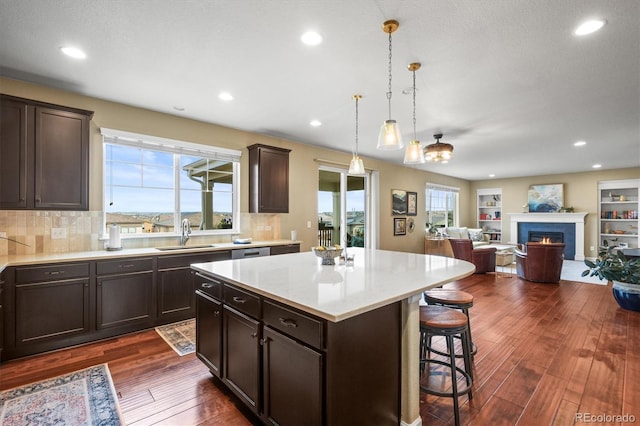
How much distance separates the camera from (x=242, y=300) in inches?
74.1

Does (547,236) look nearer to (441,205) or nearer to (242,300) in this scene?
(441,205)

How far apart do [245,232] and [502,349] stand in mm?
3657

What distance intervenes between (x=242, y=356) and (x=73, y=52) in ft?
9.27

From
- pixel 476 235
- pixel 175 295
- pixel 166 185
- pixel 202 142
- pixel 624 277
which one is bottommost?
pixel 175 295

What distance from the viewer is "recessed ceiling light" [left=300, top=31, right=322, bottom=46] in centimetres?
221

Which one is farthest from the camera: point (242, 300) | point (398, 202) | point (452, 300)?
point (398, 202)

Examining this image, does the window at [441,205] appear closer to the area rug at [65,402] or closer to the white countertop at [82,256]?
the white countertop at [82,256]

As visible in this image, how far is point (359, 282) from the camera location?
1.82m

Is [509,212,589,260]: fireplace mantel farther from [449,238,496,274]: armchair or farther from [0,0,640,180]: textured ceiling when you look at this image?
[0,0,640,180]: textured ceiling

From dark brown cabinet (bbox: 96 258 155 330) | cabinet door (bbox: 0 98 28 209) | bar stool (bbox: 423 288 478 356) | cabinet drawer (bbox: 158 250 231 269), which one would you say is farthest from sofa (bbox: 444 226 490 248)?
cabinet door (bbox: 0 98 28 209)

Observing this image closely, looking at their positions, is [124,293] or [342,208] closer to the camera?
[124,293]

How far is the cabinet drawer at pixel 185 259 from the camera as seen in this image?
3.44 metres

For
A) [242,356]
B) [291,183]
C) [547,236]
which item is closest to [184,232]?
[291,183]

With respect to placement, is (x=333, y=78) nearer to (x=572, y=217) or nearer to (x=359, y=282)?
(x=359, y=282)
